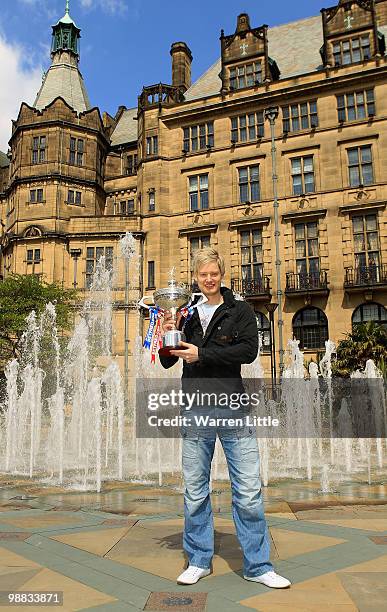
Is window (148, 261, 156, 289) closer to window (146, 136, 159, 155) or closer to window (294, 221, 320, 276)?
window (146, 136, 159, 155)

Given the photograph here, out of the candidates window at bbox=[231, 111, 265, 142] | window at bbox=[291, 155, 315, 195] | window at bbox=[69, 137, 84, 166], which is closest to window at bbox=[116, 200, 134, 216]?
window at bbox=[69, 137, 84, 166]

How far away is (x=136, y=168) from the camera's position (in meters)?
39.5

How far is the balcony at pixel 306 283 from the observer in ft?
93.1

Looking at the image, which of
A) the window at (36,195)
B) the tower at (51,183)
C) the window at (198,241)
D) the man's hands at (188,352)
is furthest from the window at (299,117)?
the man's hands at (188,352)

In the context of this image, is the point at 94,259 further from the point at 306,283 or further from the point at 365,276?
the point at 365,276

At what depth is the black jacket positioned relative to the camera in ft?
12.0

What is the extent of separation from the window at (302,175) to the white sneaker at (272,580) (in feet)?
94.6

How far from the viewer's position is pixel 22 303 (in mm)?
28750

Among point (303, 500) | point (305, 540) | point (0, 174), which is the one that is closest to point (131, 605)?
point (305, 540)

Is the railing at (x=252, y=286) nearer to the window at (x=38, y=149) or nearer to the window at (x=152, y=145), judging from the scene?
the window at (x=152, y=145)

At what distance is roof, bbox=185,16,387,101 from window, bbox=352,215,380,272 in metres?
10.9

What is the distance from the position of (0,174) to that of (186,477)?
45741mm

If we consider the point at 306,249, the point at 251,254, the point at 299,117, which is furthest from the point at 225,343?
the point at 299,117

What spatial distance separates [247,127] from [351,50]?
746cm
